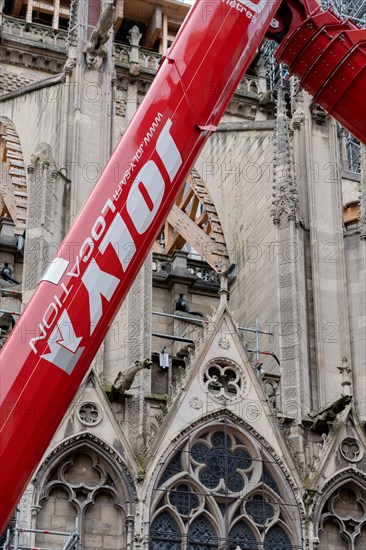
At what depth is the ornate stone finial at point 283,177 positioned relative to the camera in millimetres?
22828

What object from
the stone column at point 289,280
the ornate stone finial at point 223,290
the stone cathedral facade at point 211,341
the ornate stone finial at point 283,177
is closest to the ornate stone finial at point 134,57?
the stone cathedral facade at point 211,341

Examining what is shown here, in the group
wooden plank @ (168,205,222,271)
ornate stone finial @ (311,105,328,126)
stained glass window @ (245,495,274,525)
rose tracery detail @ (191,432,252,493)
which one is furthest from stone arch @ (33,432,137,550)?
ornate stone finial @ (311,105,328,126)

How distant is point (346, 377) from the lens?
20484 millimetres

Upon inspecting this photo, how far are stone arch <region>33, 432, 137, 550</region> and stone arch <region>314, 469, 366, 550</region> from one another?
121 inches

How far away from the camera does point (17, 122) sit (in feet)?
89.1

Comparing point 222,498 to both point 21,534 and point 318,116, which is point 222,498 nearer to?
point 21,534

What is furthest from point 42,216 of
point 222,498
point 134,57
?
point 134,57

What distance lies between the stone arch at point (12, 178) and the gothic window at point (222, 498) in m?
7.18

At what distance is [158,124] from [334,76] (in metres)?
2.69

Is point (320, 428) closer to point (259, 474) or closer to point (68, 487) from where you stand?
point (259, 474)

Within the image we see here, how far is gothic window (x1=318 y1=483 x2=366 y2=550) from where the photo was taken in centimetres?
1939

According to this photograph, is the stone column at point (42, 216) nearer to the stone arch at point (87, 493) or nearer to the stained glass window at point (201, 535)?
the stone arch at point (87, 493)

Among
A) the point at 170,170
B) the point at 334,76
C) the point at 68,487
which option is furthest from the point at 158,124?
the point at 68,487

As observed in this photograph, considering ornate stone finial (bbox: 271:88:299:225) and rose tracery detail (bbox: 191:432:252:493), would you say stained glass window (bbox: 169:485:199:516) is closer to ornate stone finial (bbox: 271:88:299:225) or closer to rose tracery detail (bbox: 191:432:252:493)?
rose tracery detail (bbox: 191:432:252:493)
